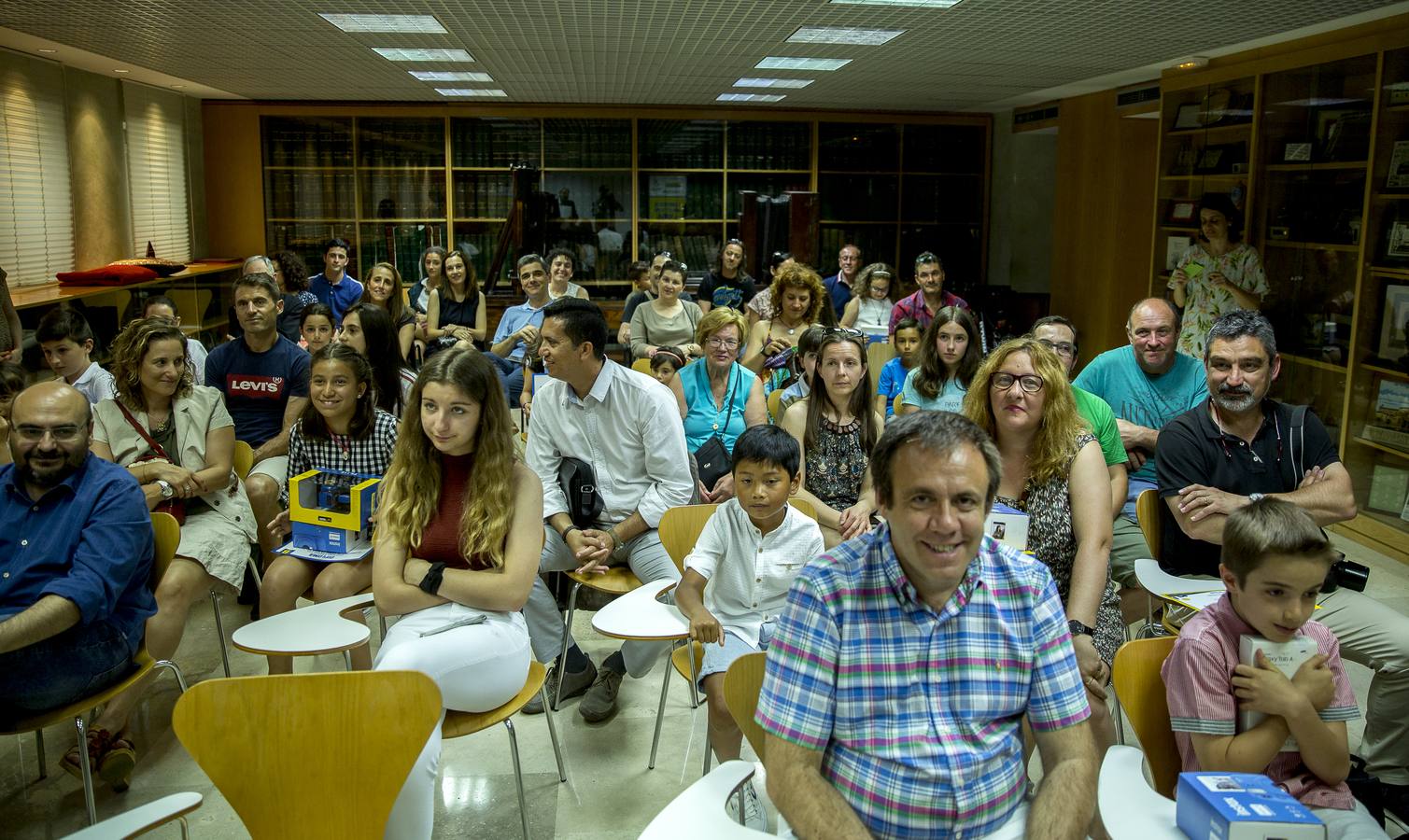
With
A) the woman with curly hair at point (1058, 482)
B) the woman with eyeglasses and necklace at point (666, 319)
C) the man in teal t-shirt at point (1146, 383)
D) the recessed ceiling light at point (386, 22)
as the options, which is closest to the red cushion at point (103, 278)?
the recessed ceiling light at point (386, 22)

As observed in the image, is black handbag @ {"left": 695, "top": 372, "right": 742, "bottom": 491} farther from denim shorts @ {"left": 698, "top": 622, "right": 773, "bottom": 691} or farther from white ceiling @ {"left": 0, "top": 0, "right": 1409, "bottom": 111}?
white ceiling @ {"left": 0, "top": 0, "right": 1409, "bottom": 111}

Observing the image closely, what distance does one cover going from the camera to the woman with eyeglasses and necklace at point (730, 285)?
7805 millimetres

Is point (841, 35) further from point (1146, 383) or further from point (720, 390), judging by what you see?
point (1146, 383)

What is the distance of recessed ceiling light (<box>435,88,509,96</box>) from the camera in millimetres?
9695

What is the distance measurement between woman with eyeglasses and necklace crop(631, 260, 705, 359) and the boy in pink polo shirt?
4725 mm

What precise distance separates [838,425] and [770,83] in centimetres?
581

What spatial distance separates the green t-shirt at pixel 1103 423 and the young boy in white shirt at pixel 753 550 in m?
0.96

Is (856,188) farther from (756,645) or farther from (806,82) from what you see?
(756,645)

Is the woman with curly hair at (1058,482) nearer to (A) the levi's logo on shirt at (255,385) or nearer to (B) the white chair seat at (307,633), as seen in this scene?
(B) the white chair seat at (307,633)

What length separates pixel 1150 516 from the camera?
133 inches

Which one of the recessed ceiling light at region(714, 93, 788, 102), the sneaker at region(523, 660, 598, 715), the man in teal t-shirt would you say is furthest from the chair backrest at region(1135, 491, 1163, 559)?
the recessed ceiling light at region(714, 93, 788, 102)

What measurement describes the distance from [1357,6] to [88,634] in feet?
20.1

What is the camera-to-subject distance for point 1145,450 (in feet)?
13.1

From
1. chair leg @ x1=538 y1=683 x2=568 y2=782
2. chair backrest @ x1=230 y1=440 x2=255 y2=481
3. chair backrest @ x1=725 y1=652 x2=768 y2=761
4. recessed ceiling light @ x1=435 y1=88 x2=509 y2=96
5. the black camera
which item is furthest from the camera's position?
recessed ceiling light @ x1=435 y1=88 x2=509 y2=96
